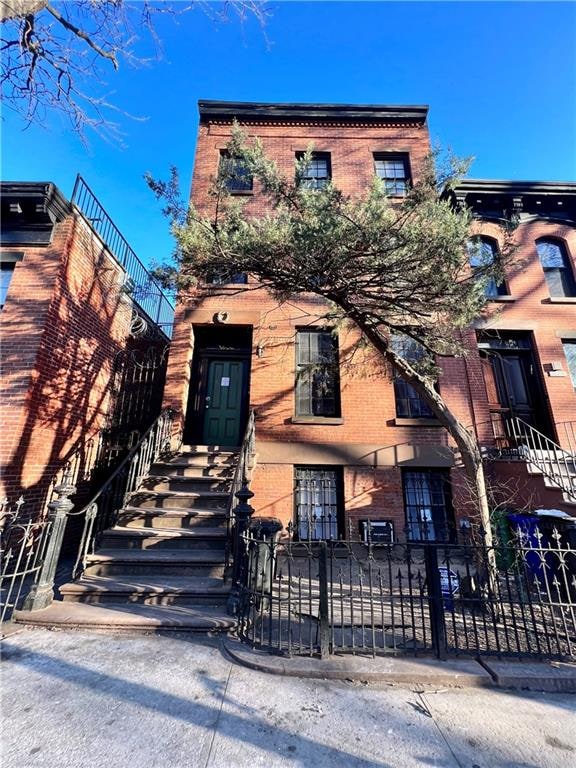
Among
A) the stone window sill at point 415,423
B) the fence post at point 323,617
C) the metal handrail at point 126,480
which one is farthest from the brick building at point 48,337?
the stone window sill at point 415,423

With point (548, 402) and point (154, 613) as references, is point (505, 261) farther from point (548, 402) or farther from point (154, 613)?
point (154, 613)

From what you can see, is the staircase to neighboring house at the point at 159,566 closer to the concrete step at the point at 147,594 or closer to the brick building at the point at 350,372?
the concrete step at the point at 147,594

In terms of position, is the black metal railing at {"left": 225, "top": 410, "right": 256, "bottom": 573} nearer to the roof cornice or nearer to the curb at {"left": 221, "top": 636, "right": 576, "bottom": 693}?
the curb at {"left": 221, "top": 636, "right": 576, "bottom": 693}

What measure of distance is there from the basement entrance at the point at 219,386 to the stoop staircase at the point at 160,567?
1831 millimetres

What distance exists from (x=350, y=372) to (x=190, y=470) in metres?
4.27

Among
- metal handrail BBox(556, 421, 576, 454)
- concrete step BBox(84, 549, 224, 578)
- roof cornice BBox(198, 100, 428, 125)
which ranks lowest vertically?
concrete step BBox(84, 549, 224, 578)

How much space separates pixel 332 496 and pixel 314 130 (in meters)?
11.3

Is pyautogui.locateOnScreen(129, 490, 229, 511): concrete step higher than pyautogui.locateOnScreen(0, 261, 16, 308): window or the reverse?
the reverse

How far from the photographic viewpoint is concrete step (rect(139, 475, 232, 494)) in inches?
265

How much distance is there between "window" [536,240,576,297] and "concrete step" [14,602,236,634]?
38.0 feet

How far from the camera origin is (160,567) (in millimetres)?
5102

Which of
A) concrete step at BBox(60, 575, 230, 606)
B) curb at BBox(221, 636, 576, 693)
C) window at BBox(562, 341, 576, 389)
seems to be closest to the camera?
curb at BBox(221, 636, 576, 693)

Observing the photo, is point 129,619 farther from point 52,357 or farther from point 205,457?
point 52,357

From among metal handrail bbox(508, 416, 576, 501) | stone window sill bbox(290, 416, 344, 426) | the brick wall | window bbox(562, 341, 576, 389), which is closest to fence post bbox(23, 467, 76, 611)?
the brick wall
